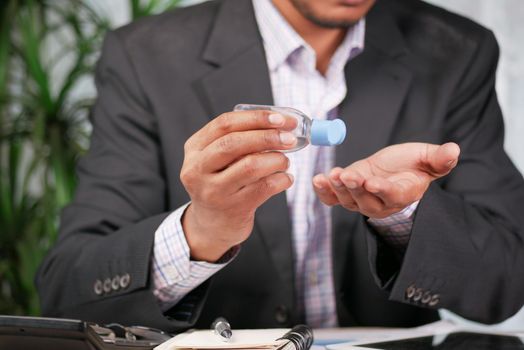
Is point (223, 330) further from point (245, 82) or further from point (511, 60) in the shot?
point (511, 60)

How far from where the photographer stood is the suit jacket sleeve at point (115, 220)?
4.36ft

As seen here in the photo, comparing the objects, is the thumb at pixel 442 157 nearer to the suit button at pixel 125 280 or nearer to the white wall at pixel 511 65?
the suit button at pixel 125 280

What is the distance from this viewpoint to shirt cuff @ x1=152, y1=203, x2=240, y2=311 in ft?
4.23

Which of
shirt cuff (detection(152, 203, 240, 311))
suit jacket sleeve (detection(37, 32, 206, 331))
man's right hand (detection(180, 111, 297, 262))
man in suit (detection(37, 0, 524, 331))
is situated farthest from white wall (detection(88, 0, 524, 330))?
man's right hand (detection(180, 111, 297, 262))

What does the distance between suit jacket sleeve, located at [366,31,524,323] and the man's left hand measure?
125mm

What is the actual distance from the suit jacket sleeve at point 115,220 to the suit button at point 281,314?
25 cm

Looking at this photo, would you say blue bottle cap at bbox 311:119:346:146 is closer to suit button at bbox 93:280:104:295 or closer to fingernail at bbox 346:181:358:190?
fingernail at bbox 346:181:358:190

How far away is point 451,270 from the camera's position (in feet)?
4.50

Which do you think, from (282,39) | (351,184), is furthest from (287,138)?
(282,39)

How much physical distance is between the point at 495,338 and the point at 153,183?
0.76 meters

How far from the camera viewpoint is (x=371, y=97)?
169cm

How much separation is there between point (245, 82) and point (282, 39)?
0.13 meters

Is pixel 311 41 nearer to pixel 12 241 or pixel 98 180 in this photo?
pixel 98 180

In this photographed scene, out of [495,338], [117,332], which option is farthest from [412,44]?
[117,332]
